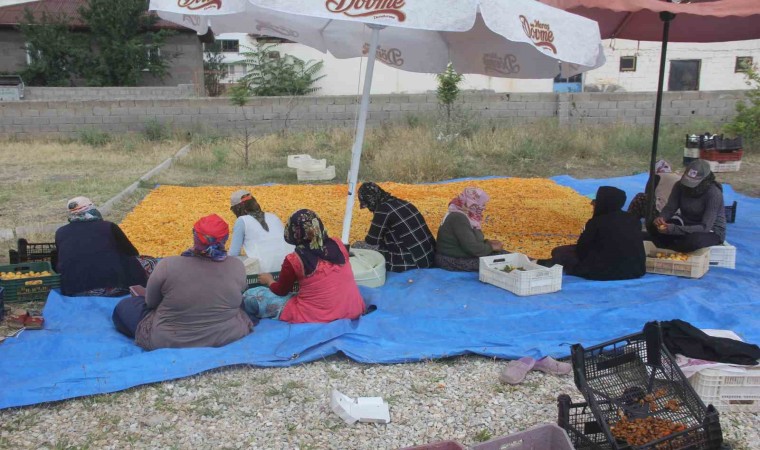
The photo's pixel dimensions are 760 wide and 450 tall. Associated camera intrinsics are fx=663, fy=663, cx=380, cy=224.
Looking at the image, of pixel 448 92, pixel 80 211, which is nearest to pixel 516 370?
pixel 80 211

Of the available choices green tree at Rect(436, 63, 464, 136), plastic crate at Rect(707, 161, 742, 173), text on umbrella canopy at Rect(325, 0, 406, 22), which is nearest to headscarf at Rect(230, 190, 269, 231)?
text on umbrella canopy at Rect(325, 0, 406, 22)

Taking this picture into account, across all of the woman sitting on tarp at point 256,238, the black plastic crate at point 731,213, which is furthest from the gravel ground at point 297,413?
the black plastic crate at point 731,213

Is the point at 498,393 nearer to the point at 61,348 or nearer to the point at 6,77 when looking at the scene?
the point at 61,348

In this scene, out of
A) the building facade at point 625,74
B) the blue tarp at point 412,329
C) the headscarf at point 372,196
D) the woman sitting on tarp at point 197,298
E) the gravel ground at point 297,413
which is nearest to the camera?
the gravel ground at point 297,413

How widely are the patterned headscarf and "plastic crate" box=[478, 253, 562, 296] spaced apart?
0.47 meters

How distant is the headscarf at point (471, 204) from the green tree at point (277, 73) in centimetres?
1938

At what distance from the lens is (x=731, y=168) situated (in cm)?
895

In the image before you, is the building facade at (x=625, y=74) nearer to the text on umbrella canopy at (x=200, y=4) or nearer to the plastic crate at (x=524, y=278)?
the plastic crate at (x=524, y=278)

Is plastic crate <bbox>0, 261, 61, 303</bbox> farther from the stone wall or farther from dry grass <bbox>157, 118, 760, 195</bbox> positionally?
the stone wall

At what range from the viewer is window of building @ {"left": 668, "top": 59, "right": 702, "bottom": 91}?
25.5 metres

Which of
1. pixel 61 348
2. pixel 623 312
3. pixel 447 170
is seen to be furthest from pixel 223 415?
pixel 447 170

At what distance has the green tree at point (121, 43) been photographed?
22422mm

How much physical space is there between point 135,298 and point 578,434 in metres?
2.96

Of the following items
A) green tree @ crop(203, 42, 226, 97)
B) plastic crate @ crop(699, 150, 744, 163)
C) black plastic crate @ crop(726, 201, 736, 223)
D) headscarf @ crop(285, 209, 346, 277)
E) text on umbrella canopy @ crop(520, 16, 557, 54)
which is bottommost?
black plastic crate @ crop(726, 201, 736, 223)
